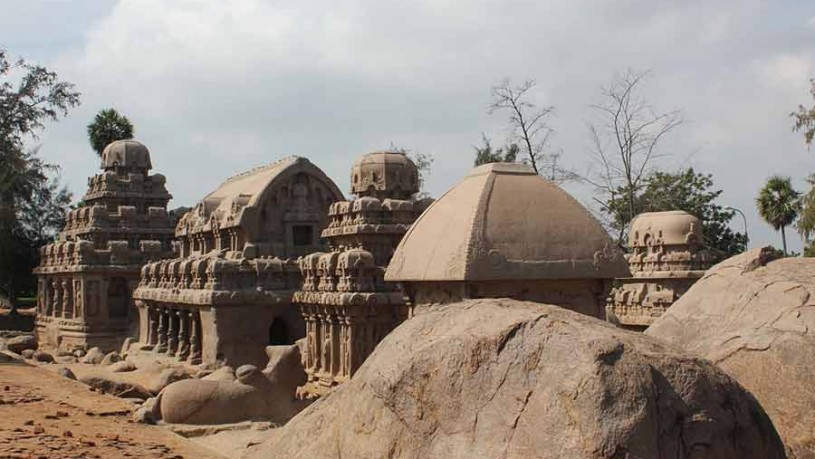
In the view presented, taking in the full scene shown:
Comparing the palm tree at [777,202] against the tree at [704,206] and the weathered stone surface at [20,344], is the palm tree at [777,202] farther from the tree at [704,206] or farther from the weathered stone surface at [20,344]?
the weathered stone surface at [20,344]

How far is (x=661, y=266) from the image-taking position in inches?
1090

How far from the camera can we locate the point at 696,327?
24.2 feet

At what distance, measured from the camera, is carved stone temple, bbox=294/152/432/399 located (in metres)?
20.9

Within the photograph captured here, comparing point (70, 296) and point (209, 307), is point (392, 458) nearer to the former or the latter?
point (209, 307)

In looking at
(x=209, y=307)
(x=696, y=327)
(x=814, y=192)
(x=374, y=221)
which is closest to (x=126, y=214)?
(x=209, y=307)

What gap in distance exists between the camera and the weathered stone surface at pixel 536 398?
4289mm

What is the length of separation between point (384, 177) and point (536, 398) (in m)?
20.0

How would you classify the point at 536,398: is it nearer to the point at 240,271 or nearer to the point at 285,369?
the point at 285,369

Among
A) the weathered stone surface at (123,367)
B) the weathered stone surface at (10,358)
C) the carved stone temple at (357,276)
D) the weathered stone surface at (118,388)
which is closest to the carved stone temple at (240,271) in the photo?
the carved stone temple at (357,276)

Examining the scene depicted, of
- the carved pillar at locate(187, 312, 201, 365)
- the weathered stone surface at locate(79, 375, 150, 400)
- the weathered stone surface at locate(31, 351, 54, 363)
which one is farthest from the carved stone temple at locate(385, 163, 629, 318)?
the weathered stone surface at locate(31, 351, 54, 363)

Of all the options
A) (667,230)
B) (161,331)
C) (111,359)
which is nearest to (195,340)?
(161,331)

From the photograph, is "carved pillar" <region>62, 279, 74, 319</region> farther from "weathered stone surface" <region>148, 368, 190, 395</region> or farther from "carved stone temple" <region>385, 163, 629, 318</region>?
"carved stone temple" <region>385, 163, 629, 318</region>

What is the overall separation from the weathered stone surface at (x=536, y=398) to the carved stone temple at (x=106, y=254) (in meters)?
30.0

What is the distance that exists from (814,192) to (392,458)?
22.8 meters
